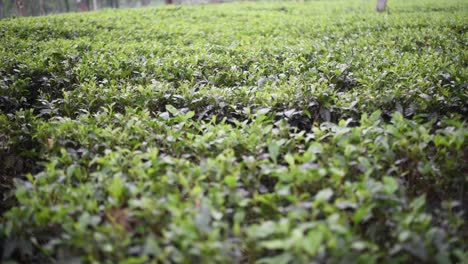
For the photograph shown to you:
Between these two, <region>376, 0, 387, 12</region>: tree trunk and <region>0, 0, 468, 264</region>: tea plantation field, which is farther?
<region>376, 0, 387, 12</region>: tree trunk

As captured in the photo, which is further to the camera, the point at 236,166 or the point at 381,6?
the point at 381,6

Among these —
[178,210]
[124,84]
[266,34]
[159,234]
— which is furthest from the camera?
[266,34]

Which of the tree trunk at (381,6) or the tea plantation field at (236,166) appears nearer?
the tea plantation field at (236,166)

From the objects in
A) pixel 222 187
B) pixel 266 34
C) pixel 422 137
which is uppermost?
pixel 266 34

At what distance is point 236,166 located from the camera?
1.85 m

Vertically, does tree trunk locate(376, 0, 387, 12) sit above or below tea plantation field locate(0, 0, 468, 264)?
above

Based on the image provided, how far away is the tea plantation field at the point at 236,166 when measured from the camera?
56.8 inches

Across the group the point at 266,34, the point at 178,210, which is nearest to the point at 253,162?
the point at 178,210

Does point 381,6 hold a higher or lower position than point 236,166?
higher

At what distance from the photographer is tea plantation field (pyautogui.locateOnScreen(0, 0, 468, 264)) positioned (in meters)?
1.44

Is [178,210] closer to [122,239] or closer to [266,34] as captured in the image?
[122,239]

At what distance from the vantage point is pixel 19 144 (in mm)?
2512

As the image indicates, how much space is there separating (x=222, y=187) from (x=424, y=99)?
188 centimetres

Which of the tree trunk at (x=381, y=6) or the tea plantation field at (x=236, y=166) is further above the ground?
the tree trunk at (x=381, y=6)
